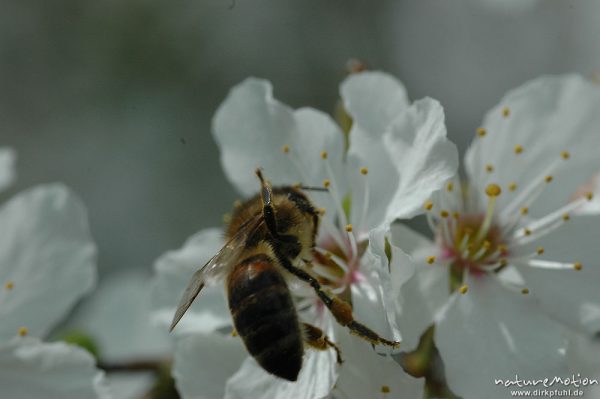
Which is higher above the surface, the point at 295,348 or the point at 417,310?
the point at 295,348

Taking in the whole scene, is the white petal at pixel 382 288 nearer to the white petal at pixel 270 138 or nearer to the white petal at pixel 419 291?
the white petal at pixel 419 291

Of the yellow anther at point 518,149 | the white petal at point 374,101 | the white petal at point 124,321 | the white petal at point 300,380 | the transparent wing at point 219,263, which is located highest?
the white petal at point 374,101

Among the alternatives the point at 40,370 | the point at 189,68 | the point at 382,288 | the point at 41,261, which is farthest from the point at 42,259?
the point at 189,68

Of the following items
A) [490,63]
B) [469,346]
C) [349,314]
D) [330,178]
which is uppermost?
[330,178]

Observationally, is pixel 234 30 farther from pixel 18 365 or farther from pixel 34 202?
pixel 18 365

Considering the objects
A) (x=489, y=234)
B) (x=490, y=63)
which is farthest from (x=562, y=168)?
(x=490, y=63)

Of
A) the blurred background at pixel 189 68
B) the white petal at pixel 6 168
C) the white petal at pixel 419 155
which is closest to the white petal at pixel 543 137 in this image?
the white petal at pixel 419 155

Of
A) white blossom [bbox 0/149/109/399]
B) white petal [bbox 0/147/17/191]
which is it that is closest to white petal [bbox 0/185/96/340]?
white blossom [bbox 0/149/109/399]
